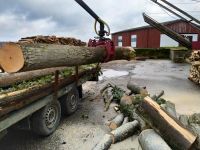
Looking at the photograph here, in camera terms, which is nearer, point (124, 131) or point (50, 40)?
point (124, 131)

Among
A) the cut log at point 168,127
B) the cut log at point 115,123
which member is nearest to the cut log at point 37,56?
the cut log at point 115,123

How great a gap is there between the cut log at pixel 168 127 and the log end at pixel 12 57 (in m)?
2.64

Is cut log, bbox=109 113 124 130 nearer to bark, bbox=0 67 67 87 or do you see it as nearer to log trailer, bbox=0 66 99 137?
log trailer, bbox=0 66 99 137

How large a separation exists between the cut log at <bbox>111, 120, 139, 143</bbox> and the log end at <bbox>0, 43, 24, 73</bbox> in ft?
8.58

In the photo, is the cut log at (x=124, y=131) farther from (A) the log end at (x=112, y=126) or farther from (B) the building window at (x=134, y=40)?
(B) the building window at (x=134, y=40)

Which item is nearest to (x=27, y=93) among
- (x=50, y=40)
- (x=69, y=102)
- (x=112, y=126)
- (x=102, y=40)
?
(x=112, y=126)

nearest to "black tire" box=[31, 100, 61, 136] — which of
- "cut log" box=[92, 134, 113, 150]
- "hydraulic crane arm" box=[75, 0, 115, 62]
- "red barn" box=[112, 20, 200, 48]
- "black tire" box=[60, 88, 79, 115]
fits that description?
"black tire" box=[60, 88, 79, 115]

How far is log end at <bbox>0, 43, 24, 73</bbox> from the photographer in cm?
499

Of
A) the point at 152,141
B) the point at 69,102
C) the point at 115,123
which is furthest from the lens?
A: the point at 69,102

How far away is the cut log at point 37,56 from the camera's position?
5012mm

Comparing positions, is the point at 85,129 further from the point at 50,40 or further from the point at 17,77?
the point at 50,40

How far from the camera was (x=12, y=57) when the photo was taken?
5035 millimetres

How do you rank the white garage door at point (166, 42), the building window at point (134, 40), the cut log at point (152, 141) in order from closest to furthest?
the cut log at point (152, 141) < the white garage door at point (166, 42) < the building window at point (134, 40)

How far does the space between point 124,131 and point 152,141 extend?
1.21 metres
